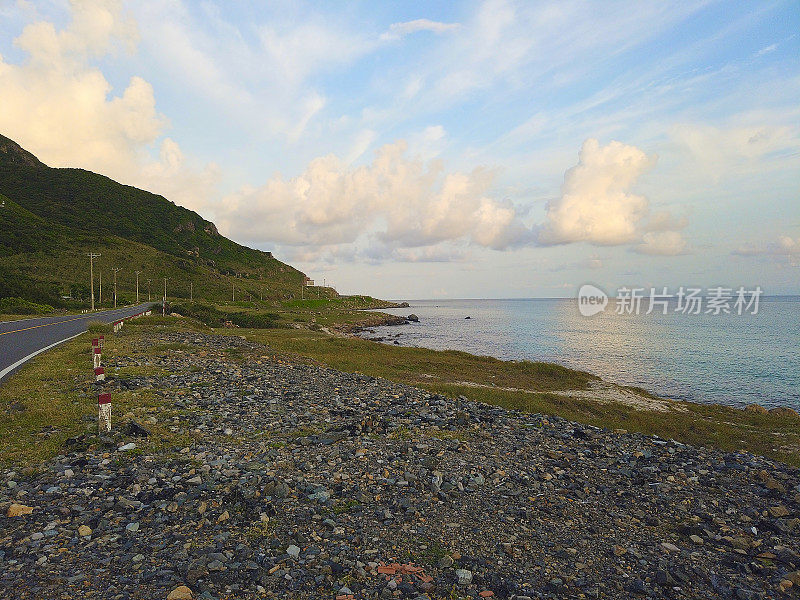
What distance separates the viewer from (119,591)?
5.73m

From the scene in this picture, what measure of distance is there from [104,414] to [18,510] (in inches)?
158

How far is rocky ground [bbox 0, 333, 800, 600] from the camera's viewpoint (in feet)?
20.9

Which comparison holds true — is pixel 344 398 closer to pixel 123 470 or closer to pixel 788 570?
pixel 123 470

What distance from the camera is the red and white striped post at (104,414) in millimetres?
11141

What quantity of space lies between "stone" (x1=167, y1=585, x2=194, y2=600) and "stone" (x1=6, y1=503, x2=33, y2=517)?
383 centimetres

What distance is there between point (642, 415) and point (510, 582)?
23.1 meters

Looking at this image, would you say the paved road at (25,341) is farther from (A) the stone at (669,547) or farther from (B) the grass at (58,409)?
(A) the stone at (669,547)

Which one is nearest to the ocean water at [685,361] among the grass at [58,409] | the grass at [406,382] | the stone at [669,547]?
the grass at [406,382]

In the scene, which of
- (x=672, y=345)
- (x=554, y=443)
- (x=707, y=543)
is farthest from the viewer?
(x=672, y=345)

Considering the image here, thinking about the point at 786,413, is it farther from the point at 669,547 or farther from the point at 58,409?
the point at 58,409

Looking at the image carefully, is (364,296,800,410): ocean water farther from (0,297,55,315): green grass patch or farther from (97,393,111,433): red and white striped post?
(0,297,55,315): green grass patch

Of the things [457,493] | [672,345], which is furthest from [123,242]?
[457,493]

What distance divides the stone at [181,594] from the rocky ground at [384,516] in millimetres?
19

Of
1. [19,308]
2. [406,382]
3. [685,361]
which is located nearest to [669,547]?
[406,382]
